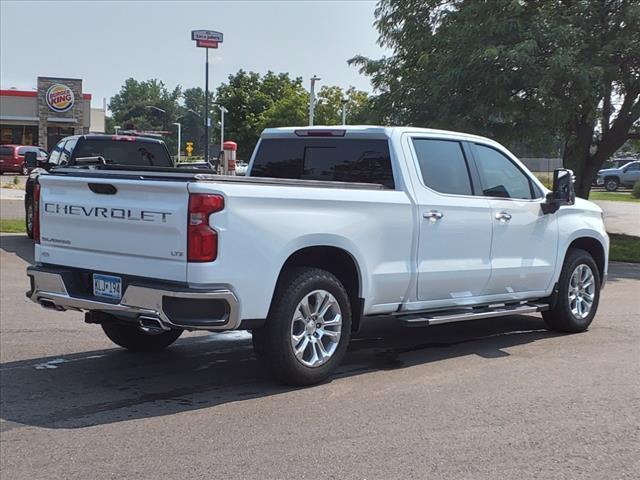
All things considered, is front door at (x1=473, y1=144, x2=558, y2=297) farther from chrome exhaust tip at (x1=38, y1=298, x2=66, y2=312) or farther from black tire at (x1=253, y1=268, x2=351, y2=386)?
chrome exhaust tip at (x1=38, y1=298, x2=66, y2=312)

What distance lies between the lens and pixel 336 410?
5.21m

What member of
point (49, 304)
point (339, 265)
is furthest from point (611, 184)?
point (49, 304)

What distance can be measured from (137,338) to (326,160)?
7.92 feet

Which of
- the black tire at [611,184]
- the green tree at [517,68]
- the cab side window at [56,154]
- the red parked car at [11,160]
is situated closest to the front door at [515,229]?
the green tree at [517,68]

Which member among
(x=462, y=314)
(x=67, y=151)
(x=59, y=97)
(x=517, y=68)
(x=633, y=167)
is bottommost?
(x=462, y=314)

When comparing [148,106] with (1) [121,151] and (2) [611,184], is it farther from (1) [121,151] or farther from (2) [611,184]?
(1) [121,151]

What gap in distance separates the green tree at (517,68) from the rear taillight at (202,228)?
11.2 m

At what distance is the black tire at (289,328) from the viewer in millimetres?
5418

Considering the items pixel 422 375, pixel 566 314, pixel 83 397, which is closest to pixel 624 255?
pixel 566 314

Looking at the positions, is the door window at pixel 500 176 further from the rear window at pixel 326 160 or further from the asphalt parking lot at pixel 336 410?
the asphalt parking lot at pixel 336 410

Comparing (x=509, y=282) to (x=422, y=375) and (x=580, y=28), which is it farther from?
(x=580, y=28)

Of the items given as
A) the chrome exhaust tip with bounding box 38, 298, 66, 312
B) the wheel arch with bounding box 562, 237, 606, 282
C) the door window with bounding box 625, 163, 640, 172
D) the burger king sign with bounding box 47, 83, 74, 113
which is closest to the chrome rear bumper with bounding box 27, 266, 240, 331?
the chrome exhaust tip with bounding box 38, 298, 66, 312

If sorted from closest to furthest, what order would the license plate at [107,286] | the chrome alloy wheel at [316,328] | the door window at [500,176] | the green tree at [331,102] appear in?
the license plate at [107,286] < the chrome alloy wheel at [316,328] < the door window at [500,176] < the green tree at [331,102]

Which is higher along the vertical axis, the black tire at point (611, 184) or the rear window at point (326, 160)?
the rear window at point (326, 160)
